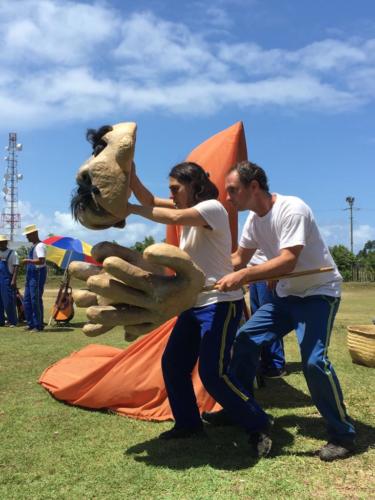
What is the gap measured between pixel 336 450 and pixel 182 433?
3.45 feet

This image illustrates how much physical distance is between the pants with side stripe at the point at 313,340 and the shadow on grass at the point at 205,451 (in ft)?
1.42

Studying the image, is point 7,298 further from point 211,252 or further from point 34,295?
point 211,252

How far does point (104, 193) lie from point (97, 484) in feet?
5.51

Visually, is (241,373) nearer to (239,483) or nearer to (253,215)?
(239,483)

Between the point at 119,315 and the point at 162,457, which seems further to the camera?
the point at 162,457

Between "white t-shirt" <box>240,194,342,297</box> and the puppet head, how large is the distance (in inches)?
40.0

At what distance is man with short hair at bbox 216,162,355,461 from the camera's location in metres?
3.23

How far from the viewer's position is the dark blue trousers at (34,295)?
9.46 meters

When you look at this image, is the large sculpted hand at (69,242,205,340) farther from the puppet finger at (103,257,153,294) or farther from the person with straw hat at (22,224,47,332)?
the person with straw hat at (22,224,47,332)

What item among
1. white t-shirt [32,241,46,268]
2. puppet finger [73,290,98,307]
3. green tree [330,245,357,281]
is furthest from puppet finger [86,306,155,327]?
green tree [330,245,357,281]

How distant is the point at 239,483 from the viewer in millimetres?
2879

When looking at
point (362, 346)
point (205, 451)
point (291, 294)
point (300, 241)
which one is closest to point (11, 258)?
point (362, 346)

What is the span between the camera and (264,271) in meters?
3.22

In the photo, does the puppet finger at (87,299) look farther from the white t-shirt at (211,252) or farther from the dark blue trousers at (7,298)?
the dark blue trousers at (7,298)
